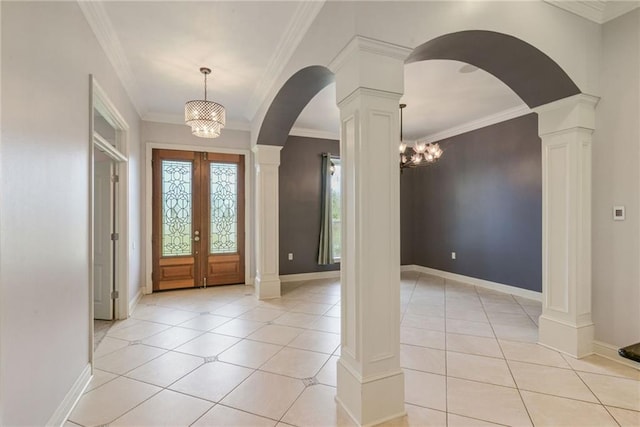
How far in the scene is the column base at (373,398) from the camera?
1.86 meters

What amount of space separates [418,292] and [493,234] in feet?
5.41

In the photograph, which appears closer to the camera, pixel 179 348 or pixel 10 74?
pixel 10 74

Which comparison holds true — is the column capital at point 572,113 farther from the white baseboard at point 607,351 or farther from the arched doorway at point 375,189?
the white baseboard at point 607,351

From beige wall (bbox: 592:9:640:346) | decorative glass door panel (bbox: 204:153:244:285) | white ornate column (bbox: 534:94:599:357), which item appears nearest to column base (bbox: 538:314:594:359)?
white ornate column (bbox: 534:94:599:357)

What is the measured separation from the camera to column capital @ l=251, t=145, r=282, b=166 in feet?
15.4

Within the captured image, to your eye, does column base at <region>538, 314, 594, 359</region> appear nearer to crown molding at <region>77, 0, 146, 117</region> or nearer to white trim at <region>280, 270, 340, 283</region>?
white trim at <region>280, 270, 340, 283</region>

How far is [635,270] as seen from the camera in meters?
2.59

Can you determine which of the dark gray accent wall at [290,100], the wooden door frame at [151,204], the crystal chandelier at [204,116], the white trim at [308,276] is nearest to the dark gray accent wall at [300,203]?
the white trim at [308,276]

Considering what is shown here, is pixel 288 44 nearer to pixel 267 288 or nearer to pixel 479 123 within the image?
pixel 267 288

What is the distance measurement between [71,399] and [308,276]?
434 centimetres

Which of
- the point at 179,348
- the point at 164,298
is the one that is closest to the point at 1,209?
the point at 179,348

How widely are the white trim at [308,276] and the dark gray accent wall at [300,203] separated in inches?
2.5

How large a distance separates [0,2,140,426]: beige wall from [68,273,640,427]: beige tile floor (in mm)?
545

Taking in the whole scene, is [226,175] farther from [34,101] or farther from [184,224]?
[34,101]
